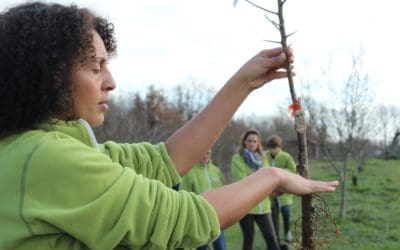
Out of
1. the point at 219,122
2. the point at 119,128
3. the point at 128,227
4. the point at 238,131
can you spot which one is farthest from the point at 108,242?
the point at 238,131

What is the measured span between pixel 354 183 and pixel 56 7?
16892 millimetres

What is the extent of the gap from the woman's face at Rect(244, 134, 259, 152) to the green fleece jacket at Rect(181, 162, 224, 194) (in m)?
0.73

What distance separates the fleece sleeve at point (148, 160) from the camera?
6.57ft

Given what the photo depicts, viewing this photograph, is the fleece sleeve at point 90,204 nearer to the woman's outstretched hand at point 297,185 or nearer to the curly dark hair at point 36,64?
the curly dark hair at point 36,64

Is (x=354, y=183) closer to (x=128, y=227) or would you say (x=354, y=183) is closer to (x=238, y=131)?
(x=238, y=131)

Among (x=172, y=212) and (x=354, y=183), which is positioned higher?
(x=172, y=212)

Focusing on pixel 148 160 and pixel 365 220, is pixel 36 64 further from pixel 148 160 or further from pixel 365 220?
pixel 365 220

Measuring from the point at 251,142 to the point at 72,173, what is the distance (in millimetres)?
6516

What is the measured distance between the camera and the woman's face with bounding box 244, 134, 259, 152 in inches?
306

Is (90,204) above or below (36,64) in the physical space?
below

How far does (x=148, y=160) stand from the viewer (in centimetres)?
202

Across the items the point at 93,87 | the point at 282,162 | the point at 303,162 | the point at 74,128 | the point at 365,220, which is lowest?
the point at 365,220

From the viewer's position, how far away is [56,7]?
5.20 feet

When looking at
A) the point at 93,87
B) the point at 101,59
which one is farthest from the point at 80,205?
the point at 101,59
